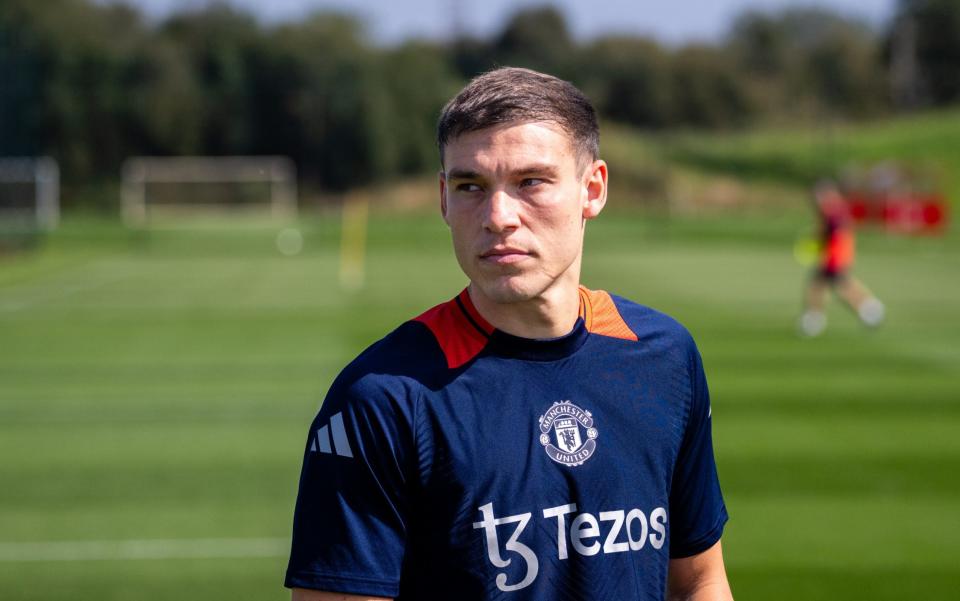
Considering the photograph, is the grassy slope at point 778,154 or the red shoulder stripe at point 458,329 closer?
the red shoulder stripe at point 458,329

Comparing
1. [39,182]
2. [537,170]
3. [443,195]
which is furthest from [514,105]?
[39,182]

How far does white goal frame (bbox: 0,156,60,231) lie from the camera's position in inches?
1681

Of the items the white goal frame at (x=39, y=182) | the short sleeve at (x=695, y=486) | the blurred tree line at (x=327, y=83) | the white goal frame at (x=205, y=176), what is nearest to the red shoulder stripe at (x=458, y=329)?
the short sleeve at (x=695, y=486)

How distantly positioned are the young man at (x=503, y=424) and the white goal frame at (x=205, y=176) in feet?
169

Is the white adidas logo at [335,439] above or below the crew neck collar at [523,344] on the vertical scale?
below

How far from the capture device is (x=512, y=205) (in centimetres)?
289

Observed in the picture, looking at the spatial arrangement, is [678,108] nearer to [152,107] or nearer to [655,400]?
[152,107]

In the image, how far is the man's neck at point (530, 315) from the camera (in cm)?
301

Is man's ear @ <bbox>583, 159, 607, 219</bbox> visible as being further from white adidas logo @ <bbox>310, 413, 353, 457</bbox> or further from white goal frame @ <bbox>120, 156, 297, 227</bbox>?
white goal frame @ <bbox>120, 156, 297, 227</bbox>

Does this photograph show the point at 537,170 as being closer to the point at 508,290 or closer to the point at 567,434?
the point at 508,290

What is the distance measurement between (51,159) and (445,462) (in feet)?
186

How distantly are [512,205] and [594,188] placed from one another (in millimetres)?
330

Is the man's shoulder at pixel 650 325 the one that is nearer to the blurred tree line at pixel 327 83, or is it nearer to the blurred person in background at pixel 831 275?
the blurred person in background at pixel 831 275

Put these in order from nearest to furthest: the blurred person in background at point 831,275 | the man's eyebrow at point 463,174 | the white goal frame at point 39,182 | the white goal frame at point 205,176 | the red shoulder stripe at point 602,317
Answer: the man's eyebrow at point 463,174 → the red shoulder stripe at point 602,317 → the blurred person in background at point 831,275 → the white goal frame at point 39,182 → the white goal frame at point 205,176
